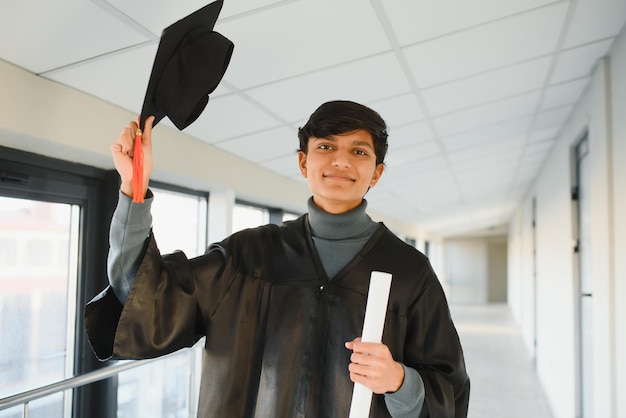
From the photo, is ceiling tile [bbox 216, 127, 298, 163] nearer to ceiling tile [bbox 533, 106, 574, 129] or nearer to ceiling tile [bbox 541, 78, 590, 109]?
ceiling tile [bbox 541, 78, 590, 109]

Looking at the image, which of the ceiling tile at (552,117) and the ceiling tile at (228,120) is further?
the ceiling tile at (552,117)

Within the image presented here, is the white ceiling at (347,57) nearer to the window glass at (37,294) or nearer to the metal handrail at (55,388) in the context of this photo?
the window glass at (37,294)

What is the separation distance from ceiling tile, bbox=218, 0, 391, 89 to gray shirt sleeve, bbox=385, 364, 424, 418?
3.46 feet

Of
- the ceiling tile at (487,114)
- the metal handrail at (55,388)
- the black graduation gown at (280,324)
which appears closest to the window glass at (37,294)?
the metal handrail at (55,388)

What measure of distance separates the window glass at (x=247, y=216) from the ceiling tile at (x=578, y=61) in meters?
2.16

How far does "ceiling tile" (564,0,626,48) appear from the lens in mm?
2033

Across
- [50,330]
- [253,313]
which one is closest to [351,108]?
[253,313]

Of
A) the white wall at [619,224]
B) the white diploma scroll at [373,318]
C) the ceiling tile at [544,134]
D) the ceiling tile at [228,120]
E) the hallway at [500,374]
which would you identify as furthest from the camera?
the hallway at [500,374]

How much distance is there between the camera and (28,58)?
143cm

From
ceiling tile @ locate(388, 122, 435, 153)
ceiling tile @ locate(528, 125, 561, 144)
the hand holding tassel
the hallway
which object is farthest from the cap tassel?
the hallway

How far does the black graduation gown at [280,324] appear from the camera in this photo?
1.00 meters

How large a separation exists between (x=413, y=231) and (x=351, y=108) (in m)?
9.40

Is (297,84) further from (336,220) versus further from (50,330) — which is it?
(50,330)

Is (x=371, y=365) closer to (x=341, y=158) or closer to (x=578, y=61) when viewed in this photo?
(x=341, y=158)
